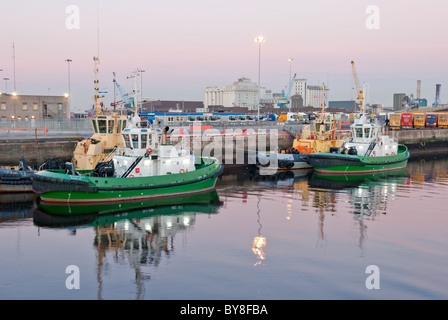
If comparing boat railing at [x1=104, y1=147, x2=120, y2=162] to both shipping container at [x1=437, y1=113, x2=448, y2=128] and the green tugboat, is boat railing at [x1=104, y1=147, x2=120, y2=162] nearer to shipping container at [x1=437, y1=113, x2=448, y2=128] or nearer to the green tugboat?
the green tugboat

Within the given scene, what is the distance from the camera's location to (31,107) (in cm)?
5819

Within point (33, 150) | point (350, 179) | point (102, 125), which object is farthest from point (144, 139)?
point (350, 179)

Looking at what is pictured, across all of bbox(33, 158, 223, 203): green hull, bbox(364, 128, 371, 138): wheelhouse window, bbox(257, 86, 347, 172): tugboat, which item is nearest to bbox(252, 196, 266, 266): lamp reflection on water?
bbox(33, 158, 223, 203): green hull

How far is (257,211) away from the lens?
2577 cm

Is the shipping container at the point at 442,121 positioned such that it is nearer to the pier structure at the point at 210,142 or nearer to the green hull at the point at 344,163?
Result: the pier structure at the point at 210,142

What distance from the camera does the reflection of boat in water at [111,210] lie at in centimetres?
2321

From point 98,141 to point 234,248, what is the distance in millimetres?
16829

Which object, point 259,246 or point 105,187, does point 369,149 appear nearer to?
point 259,246

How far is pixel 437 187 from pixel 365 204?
1009 centimetres

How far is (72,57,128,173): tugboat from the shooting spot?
31156 mm

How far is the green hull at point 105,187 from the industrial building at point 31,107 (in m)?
36.0

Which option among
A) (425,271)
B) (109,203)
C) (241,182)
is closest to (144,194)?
(109,203)

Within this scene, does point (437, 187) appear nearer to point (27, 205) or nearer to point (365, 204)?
point (365, 204)

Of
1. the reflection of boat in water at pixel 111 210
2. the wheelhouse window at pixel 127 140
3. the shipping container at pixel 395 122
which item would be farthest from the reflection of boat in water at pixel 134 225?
the shipping container at pixel 395 122
